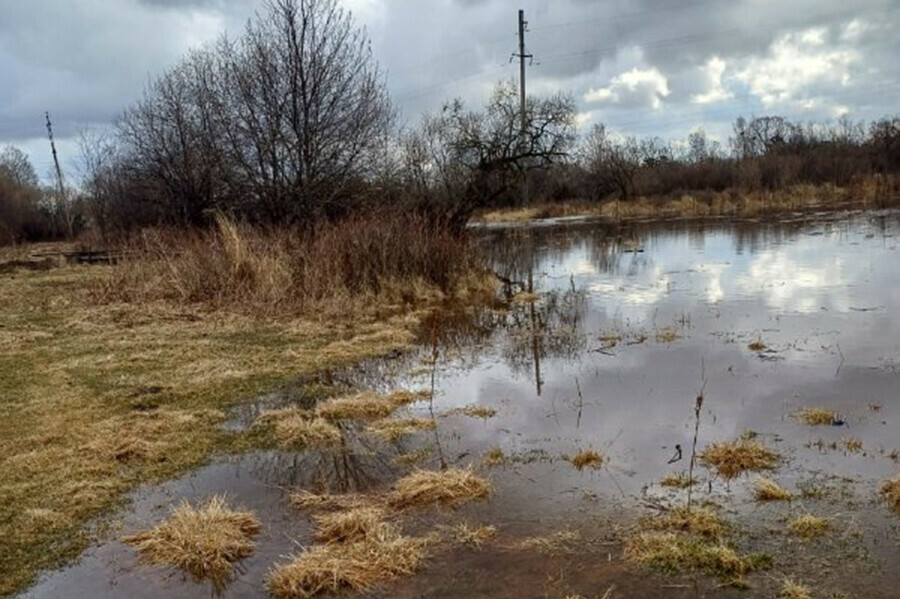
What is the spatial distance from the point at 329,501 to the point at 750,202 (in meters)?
42.2

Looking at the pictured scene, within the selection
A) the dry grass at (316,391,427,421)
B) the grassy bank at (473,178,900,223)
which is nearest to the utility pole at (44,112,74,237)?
the grassy bank at (473,178,900,223)

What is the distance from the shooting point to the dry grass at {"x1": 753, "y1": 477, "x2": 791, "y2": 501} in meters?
4.86

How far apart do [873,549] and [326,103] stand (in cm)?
1794

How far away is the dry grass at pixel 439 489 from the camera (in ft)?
17.0

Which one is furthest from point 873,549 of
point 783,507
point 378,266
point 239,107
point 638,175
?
point 638,175

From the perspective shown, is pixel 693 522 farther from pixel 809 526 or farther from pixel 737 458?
pixel 737 458

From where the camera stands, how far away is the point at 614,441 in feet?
20.2

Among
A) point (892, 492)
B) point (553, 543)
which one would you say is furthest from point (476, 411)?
point (892, 492)

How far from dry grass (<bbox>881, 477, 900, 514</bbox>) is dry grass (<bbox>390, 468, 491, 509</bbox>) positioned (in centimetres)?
263

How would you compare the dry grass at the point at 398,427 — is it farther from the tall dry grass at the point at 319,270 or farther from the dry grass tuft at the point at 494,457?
the tall dry grass at the point at 319,270

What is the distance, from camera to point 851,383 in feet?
24.1

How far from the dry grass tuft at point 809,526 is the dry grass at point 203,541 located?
133 inches

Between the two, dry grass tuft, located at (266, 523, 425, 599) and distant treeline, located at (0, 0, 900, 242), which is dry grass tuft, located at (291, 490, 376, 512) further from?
distant treeline, located at (0, 0, 900, 242)

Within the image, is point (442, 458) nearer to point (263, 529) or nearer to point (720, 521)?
point (263, 529)
